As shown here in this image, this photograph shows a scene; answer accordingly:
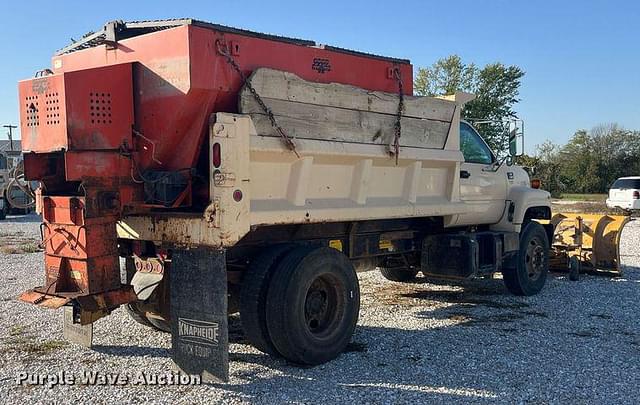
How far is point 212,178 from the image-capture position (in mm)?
Answer: 4793

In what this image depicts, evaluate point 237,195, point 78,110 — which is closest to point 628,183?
point 237,195

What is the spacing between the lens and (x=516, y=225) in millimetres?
8828

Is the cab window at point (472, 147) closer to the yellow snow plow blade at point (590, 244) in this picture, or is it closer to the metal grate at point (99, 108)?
the yellow snow plow blade at point (590, 244)

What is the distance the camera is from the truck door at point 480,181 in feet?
26.2

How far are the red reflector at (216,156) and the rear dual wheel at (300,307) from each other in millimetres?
1104

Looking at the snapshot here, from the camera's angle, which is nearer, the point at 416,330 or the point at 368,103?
the point at 368,103

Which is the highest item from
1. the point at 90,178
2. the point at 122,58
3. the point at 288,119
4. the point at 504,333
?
the point at 122,58

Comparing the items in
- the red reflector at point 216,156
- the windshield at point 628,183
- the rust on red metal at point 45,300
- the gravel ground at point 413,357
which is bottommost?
the gravel ground at point 413,357

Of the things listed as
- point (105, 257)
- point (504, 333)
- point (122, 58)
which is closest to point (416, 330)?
point (504, 333)

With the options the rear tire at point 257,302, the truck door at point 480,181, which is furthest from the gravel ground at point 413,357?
the truck door at point 480,181

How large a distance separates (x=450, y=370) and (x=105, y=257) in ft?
10.3

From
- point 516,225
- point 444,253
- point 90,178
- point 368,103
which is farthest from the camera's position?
point 516,225

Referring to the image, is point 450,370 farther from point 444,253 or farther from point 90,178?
point 90,178

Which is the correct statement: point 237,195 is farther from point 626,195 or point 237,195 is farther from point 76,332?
point 626,195
